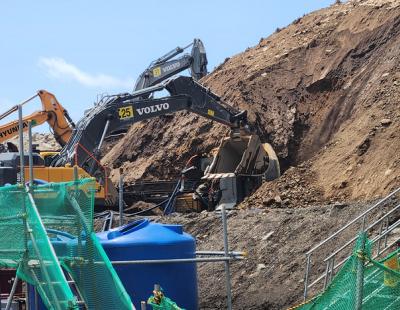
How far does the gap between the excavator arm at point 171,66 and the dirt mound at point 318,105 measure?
145 centimetres

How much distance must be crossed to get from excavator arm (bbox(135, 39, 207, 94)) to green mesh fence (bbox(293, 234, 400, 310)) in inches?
1044

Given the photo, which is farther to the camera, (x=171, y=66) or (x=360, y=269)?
(x=171, y=66)

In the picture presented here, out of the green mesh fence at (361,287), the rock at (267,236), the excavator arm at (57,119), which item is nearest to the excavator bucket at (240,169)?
the excavator arm at (57,119)

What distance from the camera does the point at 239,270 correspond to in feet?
60.7

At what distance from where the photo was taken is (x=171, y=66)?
1437 inches

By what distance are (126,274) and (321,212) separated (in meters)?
8.44

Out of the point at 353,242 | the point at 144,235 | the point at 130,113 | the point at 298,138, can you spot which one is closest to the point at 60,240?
the point at 144,235

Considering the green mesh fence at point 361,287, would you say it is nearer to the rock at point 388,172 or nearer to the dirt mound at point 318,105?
the rock at point 388,172

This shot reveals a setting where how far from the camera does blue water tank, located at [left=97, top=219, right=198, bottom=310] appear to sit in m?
11.9

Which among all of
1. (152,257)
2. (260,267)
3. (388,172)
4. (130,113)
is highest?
(130,113)

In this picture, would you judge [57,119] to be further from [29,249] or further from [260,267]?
[29,249]

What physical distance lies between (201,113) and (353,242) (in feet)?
42.9

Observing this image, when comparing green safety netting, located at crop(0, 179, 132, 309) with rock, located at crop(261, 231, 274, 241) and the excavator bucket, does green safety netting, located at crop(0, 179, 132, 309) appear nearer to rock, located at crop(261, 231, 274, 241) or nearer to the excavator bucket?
rock, located at crop(261, 231, 274, 241)

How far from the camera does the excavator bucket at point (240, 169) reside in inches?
1048
